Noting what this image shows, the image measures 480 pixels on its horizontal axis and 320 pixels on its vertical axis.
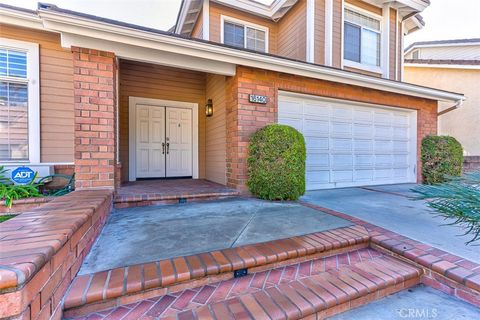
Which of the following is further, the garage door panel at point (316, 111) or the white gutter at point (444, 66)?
the white gutter at point (444, 66)

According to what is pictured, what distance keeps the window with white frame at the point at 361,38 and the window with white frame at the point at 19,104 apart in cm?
735

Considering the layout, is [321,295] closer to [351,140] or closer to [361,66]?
[351,140]

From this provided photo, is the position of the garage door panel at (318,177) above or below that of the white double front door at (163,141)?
below

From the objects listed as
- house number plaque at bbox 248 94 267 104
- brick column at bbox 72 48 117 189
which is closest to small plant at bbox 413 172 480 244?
house number plaque at bbox 248 94 267 104

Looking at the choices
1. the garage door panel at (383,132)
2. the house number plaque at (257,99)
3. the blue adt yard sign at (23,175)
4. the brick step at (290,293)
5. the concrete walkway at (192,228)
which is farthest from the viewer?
the garage door panel at (383,132)

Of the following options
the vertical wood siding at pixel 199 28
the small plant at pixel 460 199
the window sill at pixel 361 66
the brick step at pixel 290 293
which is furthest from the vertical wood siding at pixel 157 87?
the small plant at pixel 460 199

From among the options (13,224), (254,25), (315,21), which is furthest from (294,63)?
(13,224)

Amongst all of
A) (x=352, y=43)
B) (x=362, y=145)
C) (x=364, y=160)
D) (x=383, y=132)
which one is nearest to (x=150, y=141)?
(x=362, y=145)

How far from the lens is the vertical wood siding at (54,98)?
4.23 meters

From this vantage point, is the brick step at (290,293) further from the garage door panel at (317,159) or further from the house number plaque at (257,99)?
the garage door panel at (317,159)

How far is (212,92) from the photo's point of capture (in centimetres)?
581

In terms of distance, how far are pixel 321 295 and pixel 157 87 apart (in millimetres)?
5771

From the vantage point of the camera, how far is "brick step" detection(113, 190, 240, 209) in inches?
140

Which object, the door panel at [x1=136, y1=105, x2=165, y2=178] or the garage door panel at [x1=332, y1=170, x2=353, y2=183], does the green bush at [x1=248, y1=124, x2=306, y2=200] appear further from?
the door panel at [x1=136, y1=105, x2=165, y2=178]
